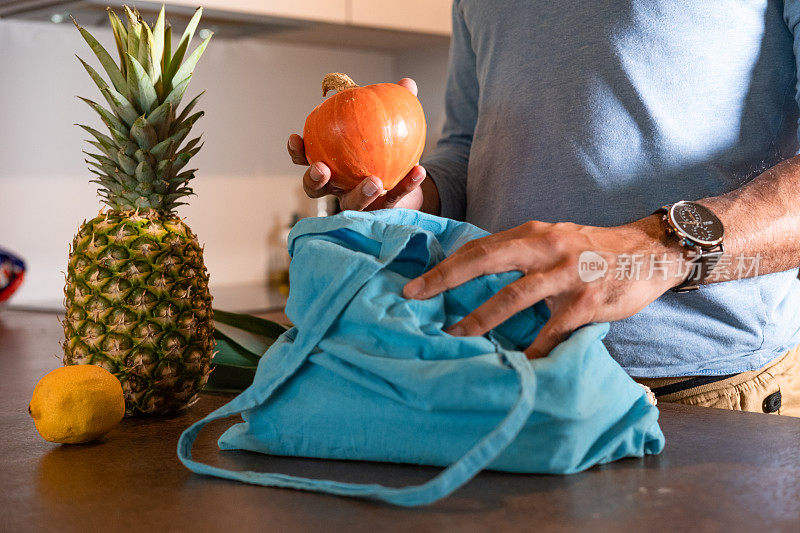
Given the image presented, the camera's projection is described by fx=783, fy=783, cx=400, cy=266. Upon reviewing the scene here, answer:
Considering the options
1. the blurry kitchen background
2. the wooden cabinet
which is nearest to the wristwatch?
the blurry kitchen background

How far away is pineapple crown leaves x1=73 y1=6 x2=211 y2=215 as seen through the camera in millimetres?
889

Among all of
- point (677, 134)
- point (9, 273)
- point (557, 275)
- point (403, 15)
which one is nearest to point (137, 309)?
point (557, 275)

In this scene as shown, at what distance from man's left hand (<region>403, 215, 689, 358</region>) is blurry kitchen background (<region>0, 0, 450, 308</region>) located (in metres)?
1.57

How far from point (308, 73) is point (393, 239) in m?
2.35

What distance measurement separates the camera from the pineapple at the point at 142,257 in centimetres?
86

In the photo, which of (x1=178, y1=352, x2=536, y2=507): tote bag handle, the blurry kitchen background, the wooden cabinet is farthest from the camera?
the wooden cabinet

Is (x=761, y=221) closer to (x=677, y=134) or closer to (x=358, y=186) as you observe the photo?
(x=677, y=134)

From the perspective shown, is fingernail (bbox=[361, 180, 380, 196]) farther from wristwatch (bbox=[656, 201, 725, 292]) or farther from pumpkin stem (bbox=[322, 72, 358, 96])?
wristwatch (bbox=[656, 201, 725, 292])

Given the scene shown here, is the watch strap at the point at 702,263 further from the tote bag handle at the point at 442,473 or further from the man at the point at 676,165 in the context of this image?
the tote bag handle at the point at 442,473

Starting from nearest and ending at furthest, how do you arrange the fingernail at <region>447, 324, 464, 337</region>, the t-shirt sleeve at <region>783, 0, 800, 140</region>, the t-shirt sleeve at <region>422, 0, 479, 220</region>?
the fingernail at <region>447, 324, 464, 337</region>, the t-shirt sleeve at <region>783, 0, 800, 140</region>, the t-shirt sleeve at <region>422, 0, 479, 220</region>

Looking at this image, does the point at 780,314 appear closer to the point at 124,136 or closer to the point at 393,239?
the point at 393,239

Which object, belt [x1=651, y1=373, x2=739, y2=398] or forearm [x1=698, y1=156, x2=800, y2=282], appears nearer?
forearm [x1=698, y1=156, x2=800, y2=282]

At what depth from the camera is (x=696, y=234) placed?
31.9 inches

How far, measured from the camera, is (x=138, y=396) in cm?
87
